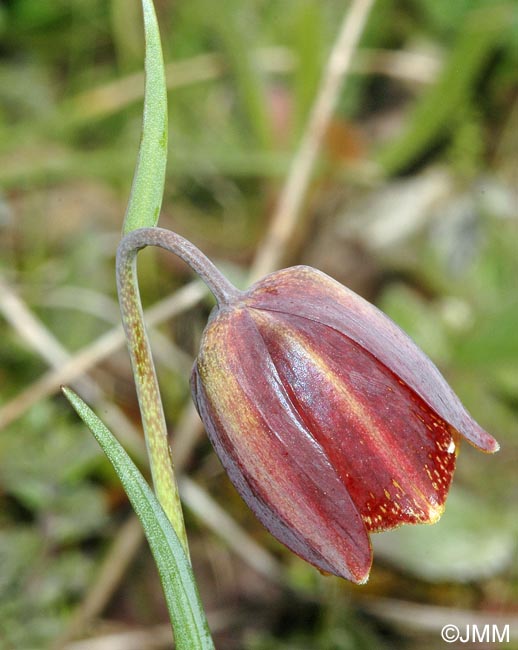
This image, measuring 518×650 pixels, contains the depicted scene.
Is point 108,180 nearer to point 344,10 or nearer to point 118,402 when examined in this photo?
point 118,402

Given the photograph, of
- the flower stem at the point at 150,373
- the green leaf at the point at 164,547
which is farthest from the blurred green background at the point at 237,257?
the green leaf at the point at 164,547

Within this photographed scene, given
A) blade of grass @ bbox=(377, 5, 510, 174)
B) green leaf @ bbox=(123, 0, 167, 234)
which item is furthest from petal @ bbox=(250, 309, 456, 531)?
blade of grass @ bbox=(377, 5, 510, 174)

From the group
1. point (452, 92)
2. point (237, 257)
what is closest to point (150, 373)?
point (237, 257)

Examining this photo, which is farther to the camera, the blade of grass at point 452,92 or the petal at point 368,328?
the blade of grass at point 452,92

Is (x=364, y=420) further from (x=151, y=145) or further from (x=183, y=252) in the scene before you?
(x=151, y=145)

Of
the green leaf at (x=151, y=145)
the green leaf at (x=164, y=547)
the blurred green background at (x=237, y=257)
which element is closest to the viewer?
the green leaf at (x=164, y=547)

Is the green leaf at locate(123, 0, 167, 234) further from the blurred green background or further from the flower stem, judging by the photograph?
the blurred green background

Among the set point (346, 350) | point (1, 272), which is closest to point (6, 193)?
point (1, 272)

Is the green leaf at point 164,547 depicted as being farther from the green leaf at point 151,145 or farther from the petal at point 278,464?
the green leaf at point 151,145
